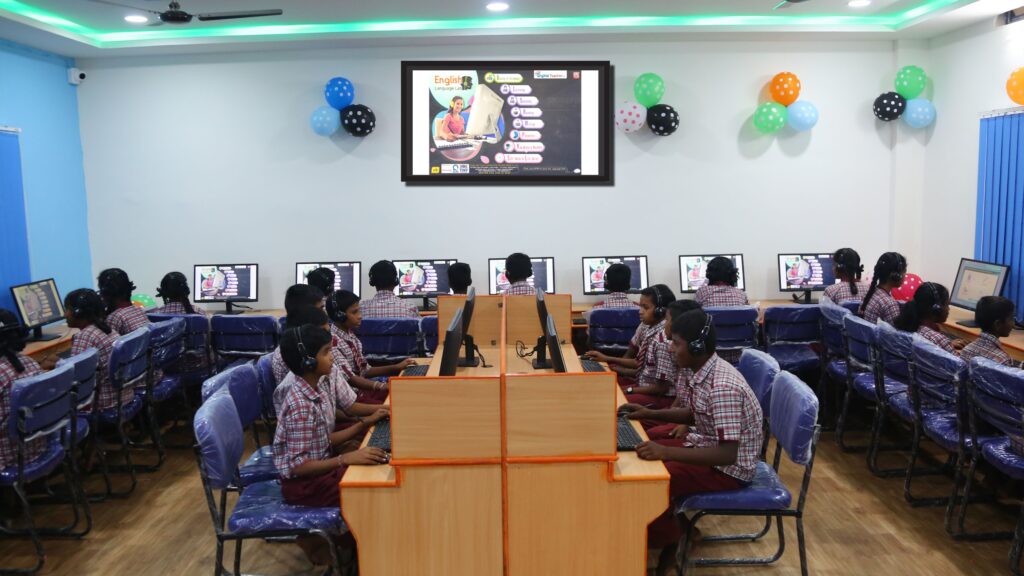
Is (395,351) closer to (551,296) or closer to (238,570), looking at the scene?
(551,296)

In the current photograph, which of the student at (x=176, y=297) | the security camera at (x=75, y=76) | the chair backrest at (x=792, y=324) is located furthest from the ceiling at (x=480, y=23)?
the chair backrest at (x=792, y=324)

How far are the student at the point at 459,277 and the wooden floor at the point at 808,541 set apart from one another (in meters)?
2.29

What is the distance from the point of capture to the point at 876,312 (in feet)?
15.7

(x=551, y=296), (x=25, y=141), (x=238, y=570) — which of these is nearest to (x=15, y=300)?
(x=25, y=141)

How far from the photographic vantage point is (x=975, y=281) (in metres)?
5.23

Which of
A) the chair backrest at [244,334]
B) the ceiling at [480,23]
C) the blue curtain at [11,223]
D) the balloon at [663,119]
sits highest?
the ceiling at [480,23]

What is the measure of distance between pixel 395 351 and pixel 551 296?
1.00m

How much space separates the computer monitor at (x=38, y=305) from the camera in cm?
505

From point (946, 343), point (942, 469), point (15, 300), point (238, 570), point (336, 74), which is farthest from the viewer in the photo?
point (336, 74)

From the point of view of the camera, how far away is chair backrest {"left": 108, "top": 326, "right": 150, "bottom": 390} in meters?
3.89

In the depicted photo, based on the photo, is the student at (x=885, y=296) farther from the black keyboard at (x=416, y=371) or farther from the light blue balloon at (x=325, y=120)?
the light blue balloon at (x=325, y=120)

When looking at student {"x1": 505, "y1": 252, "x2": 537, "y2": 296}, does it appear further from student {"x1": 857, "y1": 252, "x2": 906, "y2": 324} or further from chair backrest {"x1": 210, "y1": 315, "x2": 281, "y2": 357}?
student {"x1": 857, "y1": 252, "x2": 906, "y2": 324}

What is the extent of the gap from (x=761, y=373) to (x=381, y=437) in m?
1.64

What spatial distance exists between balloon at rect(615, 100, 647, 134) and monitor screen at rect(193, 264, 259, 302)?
3.10 meters
